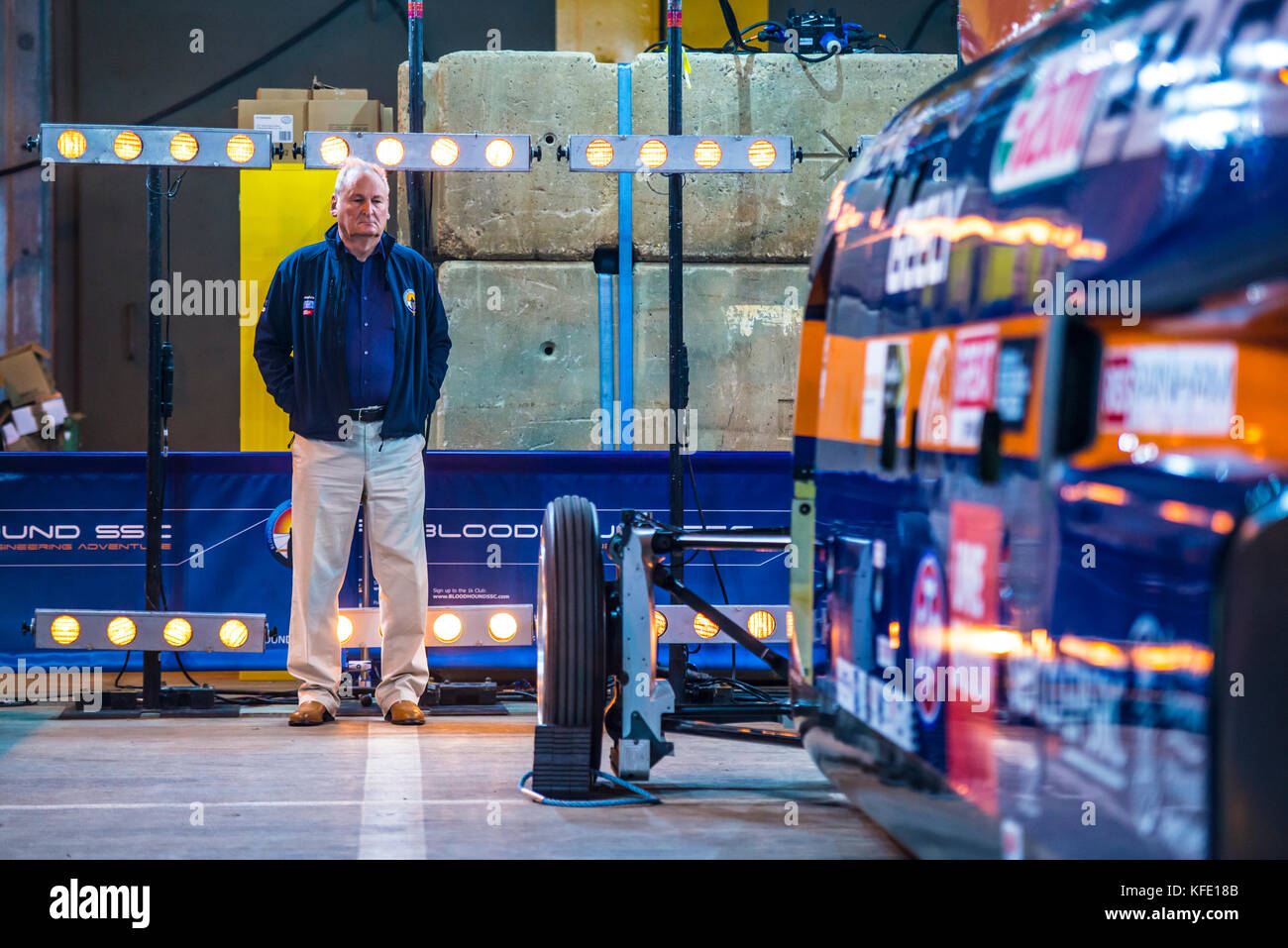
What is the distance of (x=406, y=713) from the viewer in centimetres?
630

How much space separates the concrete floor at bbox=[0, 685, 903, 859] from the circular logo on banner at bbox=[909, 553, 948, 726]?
107cm

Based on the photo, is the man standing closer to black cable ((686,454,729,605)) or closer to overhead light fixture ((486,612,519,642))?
overhead light fixture ((486,612,519,642))

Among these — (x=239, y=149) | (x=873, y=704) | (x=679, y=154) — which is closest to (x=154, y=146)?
(x=239, y=149)

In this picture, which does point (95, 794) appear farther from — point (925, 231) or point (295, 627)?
point (925, 231)

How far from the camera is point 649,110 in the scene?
9.08 meters

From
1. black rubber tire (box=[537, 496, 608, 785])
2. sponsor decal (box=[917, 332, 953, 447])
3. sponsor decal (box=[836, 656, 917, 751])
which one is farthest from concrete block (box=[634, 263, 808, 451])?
sponsor decal (box=[917, 332, 953, 447])

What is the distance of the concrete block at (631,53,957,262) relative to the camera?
9.18 meters

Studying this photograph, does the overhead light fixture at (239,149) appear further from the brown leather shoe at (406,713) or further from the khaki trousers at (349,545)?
the brown leather shoe at (406,713)

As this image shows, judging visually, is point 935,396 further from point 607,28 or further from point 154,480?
point 607,28

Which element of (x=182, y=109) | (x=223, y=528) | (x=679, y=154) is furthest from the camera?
(x=182, y=109)

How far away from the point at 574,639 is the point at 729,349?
4.85m

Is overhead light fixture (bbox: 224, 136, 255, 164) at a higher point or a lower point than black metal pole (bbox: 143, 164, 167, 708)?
higher

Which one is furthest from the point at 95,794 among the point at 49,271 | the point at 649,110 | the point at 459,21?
the point at 459,21

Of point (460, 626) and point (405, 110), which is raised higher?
point (405, 110)
